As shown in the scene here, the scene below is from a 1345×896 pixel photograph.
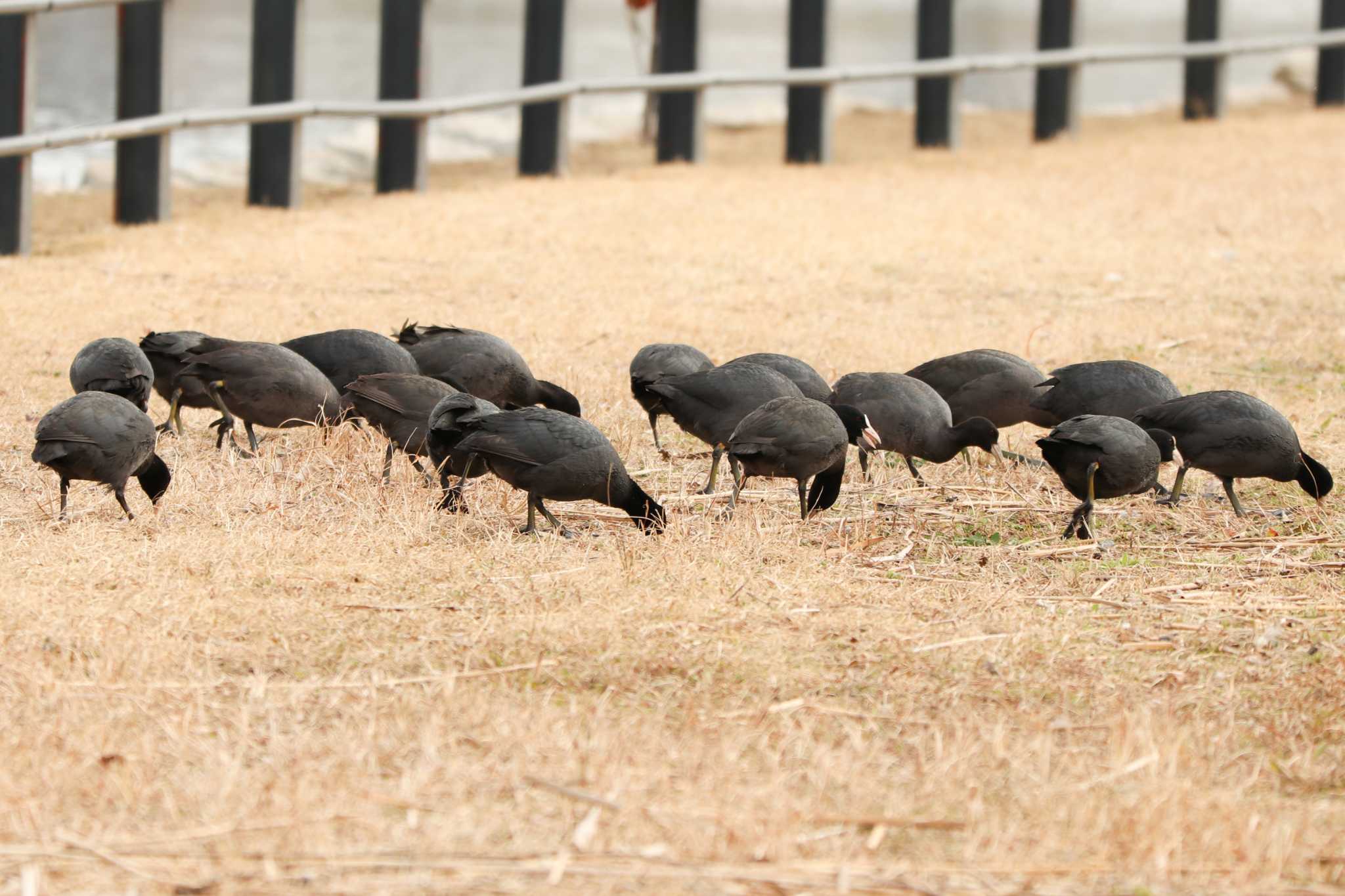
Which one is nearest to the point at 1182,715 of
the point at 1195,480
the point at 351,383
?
the point at 1195,480

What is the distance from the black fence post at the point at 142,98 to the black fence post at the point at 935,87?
737cm

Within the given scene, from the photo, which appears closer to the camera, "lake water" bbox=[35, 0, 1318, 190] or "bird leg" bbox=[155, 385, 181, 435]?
"bird leg" bbox=[155, 385, 181, 435]

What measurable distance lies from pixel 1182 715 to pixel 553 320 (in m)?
5.99

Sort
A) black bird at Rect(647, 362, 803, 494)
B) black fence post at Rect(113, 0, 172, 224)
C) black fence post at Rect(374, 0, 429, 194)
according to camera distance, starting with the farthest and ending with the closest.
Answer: black fence post at Rect(374, 0, 429, 194), black fence post at Rect(113, 0, 172, 224), black bird at Rect(647, 362, 803, 494)

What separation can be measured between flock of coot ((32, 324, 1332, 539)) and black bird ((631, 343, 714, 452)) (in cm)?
1

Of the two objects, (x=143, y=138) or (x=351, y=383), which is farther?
(x=143, y=138)

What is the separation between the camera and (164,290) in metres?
10.1

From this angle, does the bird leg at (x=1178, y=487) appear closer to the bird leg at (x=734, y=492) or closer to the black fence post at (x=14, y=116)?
the bird leg at (x=734, y=492)

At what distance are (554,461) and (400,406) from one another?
3.19ft

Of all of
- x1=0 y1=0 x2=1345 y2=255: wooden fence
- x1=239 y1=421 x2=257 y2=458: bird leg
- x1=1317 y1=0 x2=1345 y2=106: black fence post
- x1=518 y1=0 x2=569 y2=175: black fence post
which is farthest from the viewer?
x1=1317 y1=0 x2=1345 y2=106: black fence post

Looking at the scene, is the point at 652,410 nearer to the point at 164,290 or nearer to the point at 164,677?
the point at 164,677

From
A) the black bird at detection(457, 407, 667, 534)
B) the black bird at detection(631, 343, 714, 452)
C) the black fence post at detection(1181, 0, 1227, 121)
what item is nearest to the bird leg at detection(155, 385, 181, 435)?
the black bird at detection(457, 407, 667, 534)

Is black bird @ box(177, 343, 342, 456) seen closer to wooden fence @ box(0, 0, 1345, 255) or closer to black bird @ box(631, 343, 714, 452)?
black bird @ box(631, 343, 714, 452)

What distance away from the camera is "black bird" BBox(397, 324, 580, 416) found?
293 inches
